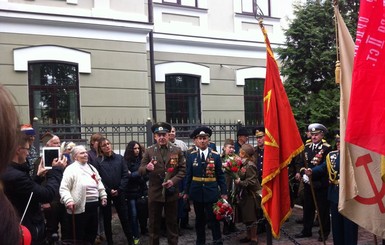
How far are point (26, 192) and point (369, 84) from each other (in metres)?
3.17

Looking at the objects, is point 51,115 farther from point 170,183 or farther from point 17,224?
point 17,224

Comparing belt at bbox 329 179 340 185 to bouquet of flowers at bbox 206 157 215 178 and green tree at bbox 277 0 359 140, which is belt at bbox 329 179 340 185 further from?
green tree at bbox 277 0 359 140

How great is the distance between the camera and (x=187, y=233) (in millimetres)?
8047

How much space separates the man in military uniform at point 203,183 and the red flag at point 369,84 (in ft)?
11.9

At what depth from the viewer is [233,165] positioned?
6.97 m

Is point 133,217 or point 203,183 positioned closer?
point 203,183

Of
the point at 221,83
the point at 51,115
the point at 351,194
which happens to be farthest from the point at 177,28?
the point at 351,194

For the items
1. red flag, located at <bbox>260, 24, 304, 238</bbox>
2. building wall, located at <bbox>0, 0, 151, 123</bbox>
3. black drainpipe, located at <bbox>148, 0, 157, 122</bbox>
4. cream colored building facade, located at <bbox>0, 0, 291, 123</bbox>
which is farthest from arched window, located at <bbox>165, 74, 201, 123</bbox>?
red flag, located at <bbox>260, 24, 304, 238</bbox>

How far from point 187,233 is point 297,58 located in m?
6.10

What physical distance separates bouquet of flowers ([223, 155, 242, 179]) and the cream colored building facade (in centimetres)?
461

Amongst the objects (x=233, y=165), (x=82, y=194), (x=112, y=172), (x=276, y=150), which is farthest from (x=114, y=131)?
(x=276, y=150)

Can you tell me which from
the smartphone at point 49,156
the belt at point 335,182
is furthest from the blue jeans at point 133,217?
the belt at point 335,182

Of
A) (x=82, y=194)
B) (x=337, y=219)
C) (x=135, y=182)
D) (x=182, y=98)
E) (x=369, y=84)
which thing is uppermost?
(x=182, y=98)

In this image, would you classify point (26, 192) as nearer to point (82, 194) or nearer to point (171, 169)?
point (82, 194)
